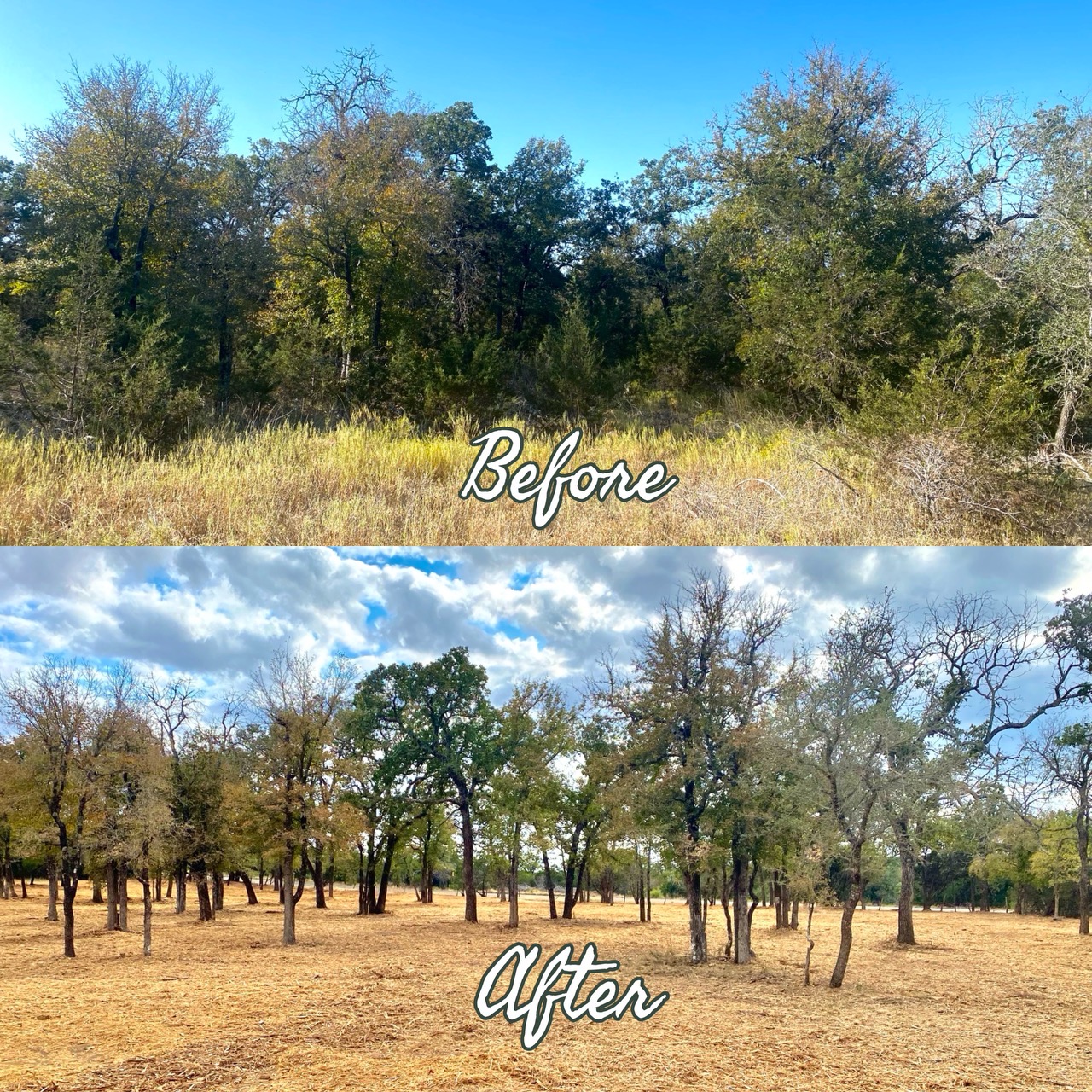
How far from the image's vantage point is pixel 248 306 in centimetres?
2312

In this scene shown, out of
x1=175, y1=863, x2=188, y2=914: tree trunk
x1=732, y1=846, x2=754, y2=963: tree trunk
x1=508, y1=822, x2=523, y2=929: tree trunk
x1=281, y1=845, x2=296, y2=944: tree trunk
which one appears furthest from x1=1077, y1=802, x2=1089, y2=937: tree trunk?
x1=175, y1=863, x2=188, y2=914: tree trunk

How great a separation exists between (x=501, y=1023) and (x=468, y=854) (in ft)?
34.7

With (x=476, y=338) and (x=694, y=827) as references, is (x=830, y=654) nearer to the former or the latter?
(x=694, y=827)

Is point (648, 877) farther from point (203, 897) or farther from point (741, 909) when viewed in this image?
point (203, 897)

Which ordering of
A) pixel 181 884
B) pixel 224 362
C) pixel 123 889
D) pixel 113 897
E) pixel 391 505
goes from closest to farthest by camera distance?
pixel 391 505 < pixel 113 897 < pixel 123 889 < pixel 181 884 < pixel 224 362

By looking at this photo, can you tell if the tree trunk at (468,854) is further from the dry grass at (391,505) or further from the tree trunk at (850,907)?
the tree trunk at (850,907)

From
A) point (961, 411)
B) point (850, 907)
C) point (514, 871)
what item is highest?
point (961, 411)

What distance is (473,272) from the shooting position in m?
25.0

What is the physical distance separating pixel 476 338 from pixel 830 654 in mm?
15072

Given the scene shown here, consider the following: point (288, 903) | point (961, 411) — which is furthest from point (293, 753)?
point (961, 411)

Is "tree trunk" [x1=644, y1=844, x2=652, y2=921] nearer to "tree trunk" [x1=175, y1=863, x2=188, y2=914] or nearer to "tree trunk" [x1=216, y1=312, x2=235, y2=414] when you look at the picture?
"tree trunk" [x1=175, y1=863, x2=188, y2=914]

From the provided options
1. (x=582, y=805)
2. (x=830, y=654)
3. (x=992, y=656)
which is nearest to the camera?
(x=830, y=654)

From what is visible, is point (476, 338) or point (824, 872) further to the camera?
point (476, 338)

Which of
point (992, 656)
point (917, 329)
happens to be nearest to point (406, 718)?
point (992, 656)
